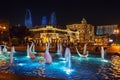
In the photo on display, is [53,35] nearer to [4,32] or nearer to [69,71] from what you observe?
[4,32]

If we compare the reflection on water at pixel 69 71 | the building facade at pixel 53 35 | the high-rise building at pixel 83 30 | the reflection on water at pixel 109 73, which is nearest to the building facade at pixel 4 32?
the building facade at pixel 53 35

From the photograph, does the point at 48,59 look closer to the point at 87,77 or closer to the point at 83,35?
the point at 87,77

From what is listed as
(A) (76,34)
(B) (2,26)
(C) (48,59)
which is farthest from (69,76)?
(A) (76,34)

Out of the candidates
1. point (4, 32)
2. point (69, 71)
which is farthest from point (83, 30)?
point (69, 71)

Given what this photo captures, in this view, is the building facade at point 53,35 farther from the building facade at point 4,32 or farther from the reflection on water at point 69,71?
the reflection on water at point 69,71

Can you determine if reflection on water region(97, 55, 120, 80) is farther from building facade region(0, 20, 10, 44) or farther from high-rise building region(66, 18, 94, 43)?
high-rise building region(66, 18, 94, 43)

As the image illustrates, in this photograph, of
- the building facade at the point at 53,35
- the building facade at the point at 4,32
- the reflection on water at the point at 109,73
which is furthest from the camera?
the building facade at the point at 53,35

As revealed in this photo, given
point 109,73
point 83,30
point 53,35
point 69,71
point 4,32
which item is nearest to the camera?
point 109,73

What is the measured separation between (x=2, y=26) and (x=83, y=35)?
87268 mm

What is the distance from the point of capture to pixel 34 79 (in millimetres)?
8219

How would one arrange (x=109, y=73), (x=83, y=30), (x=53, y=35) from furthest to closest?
(x=83, y=30) < (x=53, y=35) < (x=109, y=73)

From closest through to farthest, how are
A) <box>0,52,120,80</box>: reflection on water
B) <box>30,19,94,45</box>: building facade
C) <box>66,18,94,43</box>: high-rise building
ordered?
<box>0,52,120,80</box>: reflection on water, <box>30,19,94,45</box>: building facade, <box>66,18,94,43</box>: high-rise building

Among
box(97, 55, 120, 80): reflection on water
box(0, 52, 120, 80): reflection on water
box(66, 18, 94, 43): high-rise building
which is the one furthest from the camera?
box(66, 18, 94, 43): high-rise building

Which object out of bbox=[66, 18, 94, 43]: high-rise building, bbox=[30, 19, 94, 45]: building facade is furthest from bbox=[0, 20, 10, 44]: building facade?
bbox=[66, 18, 94, 43]: high-rise building
